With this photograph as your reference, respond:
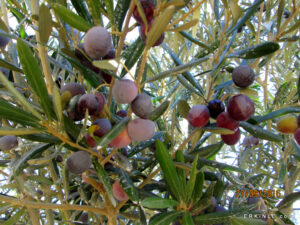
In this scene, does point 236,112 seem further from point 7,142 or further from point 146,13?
point 7,142

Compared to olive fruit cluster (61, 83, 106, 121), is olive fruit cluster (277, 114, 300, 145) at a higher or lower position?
lower

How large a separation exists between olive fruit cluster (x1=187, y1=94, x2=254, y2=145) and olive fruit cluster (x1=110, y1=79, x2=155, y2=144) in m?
0.16

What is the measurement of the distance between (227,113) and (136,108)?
0.91 feet

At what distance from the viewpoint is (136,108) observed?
674 mm

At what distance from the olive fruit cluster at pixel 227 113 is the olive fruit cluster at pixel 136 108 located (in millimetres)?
157

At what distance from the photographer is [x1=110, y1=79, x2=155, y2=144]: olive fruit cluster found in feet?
2.08

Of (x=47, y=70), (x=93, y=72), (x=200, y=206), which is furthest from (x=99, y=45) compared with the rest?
(x=200, y=206)

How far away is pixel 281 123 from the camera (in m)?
0.90

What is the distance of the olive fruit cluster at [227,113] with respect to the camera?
736mm

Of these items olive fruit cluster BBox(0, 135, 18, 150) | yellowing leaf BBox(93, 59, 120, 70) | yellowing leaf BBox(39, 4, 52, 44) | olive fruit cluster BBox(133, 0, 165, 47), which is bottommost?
yellowing leaf BBox(93, 59, 120, 70)

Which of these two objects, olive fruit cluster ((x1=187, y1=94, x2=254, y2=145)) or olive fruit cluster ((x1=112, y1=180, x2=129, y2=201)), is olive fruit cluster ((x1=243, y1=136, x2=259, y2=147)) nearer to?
olive fruit cluster ((x1=187, y1=94, x2=254, y2=145))

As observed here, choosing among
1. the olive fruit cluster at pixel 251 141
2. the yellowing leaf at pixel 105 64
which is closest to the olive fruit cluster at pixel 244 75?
the yellowing leaf at pixel 105 64

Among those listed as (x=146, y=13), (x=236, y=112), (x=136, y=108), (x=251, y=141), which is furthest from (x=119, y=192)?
(x=251, y=141)

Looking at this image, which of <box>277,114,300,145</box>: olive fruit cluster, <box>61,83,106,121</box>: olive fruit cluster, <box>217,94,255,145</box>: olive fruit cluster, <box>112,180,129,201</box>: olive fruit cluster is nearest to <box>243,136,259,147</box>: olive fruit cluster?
<box>277,114,300,145</box>: olive fruit cluster
